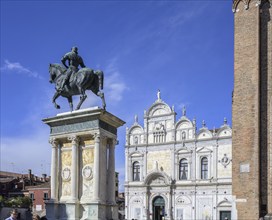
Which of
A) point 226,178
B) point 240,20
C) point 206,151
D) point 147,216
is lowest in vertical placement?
point 147,216

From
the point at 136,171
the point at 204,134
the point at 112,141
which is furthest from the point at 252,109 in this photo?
the point at 136,171

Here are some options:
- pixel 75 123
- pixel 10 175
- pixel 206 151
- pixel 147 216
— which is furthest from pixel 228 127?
pixel 10 175

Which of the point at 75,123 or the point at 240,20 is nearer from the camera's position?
the point at 75,123

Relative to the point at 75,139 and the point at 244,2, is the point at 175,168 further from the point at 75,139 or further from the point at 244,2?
the point at 75,139

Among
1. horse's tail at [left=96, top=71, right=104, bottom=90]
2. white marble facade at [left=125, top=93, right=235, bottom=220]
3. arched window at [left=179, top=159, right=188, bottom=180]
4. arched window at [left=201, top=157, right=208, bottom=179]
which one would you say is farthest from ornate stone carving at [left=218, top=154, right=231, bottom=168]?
horse's tail at [left=96, top=71, right=104, bottom=90]

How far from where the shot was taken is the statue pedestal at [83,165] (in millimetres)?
12203

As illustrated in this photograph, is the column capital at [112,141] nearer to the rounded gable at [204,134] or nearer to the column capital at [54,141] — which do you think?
the column capital at [54,141]

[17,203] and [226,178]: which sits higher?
[226,178]

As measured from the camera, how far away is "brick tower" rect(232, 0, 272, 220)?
1427 centimetres

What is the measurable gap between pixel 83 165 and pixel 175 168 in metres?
31.2

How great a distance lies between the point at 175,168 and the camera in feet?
141

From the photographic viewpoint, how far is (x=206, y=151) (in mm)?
41688

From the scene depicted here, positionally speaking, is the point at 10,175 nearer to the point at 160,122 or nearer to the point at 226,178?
the point at 160,122

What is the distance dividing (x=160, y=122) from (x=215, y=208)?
1081cm
